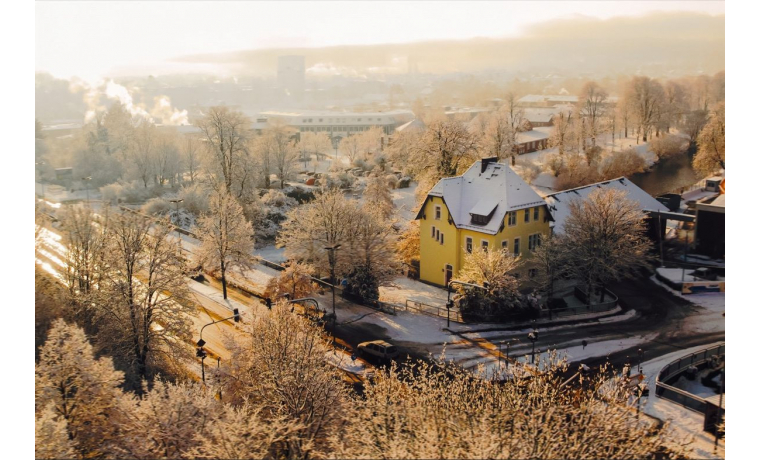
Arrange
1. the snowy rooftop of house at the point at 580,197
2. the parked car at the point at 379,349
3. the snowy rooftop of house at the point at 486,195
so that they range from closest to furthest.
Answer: the parked car at the point at 379,349, the snowy rooftop of house at the point at 486,195, the snowy rooftop of house at the point at 580,197

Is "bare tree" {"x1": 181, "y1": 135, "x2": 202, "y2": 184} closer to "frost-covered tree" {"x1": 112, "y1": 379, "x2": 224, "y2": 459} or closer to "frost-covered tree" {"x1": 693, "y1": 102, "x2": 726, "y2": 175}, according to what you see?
"frost-covered tree" {"x1": 112, "y1": 379, "x2": 224, "y2": 459}

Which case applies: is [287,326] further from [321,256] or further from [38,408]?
[321,256]

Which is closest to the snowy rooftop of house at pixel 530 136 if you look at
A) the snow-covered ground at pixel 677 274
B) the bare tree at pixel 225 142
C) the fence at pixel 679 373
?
the bare tree at pixel 225 142

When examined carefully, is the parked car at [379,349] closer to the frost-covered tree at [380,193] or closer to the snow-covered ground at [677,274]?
the snow-covered ground at [677,274]

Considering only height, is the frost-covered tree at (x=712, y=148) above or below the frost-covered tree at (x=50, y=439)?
above

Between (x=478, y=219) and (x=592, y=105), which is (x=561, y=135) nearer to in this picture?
(x=592, y=105)

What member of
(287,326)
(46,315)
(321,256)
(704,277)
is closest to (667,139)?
(704,277)
